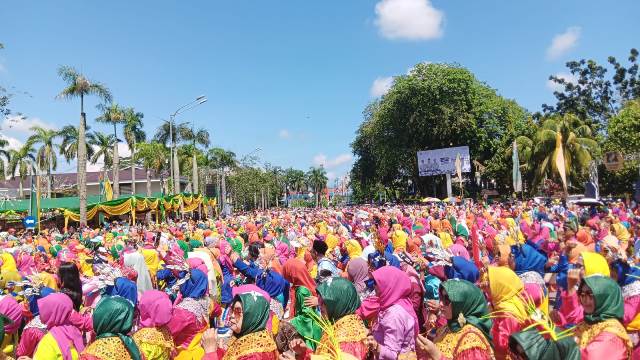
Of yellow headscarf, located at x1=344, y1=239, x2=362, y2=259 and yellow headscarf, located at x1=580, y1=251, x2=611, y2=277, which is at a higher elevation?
yellow headscarf, located at x1=580, y1=251, x2=611, y2=277

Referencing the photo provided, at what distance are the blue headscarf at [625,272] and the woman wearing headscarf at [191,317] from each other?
3.81m

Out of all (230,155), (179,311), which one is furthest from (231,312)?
(230,155)

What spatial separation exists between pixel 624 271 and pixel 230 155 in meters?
54.8

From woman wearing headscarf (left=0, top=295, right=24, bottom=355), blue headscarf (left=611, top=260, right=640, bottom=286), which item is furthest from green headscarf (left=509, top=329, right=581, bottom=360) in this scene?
woman wearing headscarf (left=0, top=295, right=24, bottom=355)

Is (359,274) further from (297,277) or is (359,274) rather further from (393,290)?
(393,290)

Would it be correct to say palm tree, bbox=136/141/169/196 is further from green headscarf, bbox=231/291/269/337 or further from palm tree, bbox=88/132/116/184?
green headscarf, bbox=231/291/269/337

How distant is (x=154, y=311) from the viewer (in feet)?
14.4

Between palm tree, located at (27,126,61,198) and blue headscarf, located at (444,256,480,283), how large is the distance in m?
42.9

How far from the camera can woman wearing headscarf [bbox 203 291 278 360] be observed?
137 inches

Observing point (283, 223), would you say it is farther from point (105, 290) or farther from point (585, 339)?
point (585, 339)

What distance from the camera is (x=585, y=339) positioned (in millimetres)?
3357

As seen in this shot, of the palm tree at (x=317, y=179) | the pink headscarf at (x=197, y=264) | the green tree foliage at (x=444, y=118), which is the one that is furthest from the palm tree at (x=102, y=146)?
the palm tree at (x=317, y=179)

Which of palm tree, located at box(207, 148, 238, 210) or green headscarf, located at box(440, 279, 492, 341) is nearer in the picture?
green headscarf, located at box(440, 279, 492, 341)

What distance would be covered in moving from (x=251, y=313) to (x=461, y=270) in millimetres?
2826
